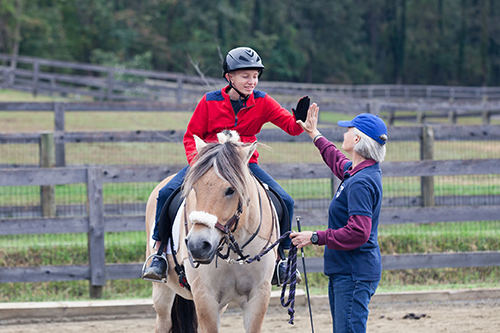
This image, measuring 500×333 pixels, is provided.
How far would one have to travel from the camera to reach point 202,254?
3082mm

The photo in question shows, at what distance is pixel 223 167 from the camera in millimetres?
3312

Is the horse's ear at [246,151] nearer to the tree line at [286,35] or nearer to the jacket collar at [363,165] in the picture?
the jacket collar at [363,165]

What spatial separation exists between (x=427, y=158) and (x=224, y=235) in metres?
6.15

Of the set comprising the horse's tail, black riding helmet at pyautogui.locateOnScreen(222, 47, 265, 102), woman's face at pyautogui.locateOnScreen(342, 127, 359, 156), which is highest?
black riding helmet at pyautogui.locateOnScreen(222, 47, 265, 102)

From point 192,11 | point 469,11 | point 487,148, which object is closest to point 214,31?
point 192,11

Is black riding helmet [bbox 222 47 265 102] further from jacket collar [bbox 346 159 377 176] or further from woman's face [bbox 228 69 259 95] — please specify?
jacket collar [bbox 346 159 377 176]

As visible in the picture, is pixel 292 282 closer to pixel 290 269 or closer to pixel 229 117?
pixel 290 269

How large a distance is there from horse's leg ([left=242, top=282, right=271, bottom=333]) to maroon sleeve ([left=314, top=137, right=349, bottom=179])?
912 millimetres

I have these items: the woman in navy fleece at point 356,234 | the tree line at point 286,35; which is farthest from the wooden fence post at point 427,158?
the tree line at point 286,35

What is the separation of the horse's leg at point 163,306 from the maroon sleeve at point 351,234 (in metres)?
2.07

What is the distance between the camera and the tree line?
134 feet

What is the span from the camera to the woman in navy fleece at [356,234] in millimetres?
3270

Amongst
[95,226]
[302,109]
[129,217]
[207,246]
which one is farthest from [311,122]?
[95,226]

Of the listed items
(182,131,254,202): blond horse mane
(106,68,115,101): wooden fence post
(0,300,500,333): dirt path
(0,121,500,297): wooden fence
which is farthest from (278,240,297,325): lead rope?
(106,68,115,101): wooden fence post
